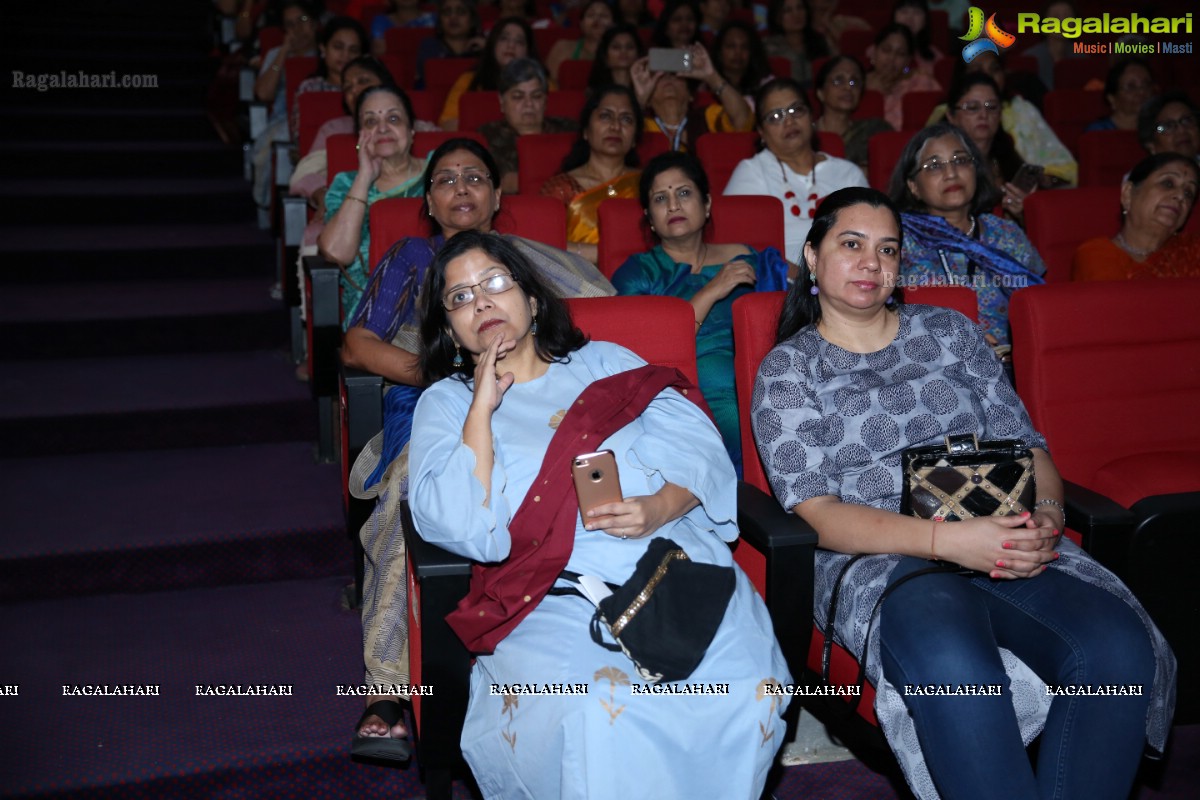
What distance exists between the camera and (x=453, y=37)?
199 inches

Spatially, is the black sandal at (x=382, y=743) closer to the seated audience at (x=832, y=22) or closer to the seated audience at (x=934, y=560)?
the seated audience at (x=934, y=560)

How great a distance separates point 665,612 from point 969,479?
0.51 metres

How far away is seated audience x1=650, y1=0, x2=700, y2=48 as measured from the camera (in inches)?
198

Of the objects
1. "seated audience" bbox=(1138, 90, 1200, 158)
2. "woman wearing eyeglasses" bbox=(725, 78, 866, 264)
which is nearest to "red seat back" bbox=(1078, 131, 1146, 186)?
"seated audience" bbox=(1138, 90, 1200, 158)

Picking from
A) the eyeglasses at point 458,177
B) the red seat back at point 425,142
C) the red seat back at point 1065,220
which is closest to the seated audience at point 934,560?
the eyeglasses at point 458,177

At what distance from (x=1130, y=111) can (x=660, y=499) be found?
155 inches

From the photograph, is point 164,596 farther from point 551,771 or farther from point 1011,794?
point 1011,794

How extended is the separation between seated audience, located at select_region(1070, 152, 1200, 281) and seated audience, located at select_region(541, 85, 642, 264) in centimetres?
126

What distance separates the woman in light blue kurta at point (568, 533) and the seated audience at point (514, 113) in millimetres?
1931

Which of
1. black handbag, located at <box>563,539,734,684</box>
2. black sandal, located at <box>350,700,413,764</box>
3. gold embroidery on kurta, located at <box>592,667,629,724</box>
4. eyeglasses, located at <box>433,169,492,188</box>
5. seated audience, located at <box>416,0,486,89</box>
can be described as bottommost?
black sandal, located at <box>350,700,413,764</box>

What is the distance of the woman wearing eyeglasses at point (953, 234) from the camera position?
8.47ft

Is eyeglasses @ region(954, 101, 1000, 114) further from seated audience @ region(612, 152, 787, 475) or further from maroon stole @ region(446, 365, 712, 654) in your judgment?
maroon stole @ region(446, 365, 712, 654)

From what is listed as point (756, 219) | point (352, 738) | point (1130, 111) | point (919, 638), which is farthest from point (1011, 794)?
point (1130, 111)

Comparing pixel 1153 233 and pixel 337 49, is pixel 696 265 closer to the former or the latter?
pixel 1153 233
